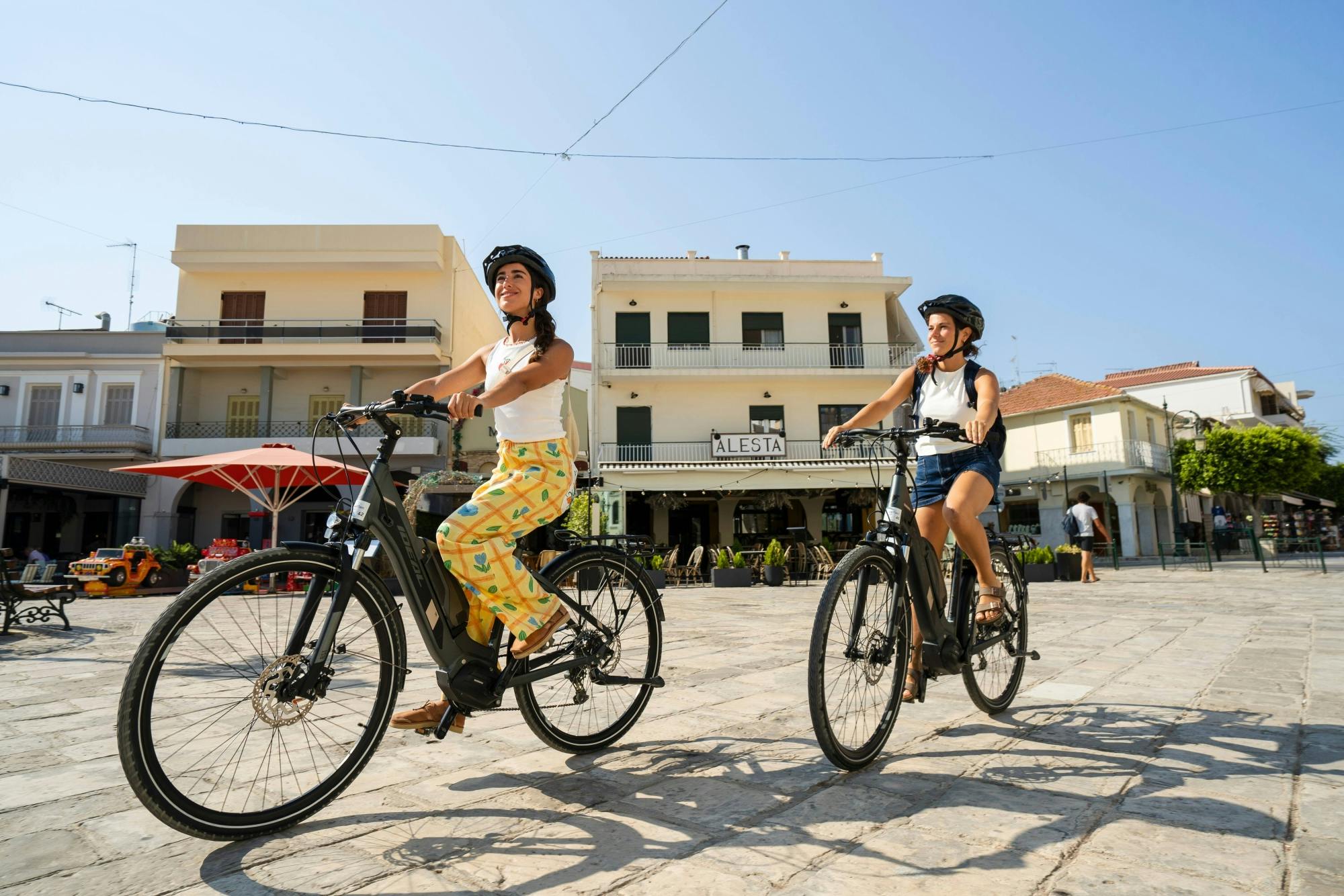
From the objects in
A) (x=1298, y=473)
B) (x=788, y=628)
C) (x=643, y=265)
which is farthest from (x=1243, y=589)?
(x=1298, y=473)

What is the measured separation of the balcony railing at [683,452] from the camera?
22375 millimetres

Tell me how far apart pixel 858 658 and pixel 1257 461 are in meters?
32.3

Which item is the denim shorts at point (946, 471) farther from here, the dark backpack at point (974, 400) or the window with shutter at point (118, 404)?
the window with shutter at point (118, 404)

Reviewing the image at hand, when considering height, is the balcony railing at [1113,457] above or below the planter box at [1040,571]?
above

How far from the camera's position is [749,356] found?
23.5 metres

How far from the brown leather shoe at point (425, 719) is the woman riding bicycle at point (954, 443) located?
5.18ft

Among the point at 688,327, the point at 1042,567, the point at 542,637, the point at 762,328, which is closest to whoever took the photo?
the point at 542,637

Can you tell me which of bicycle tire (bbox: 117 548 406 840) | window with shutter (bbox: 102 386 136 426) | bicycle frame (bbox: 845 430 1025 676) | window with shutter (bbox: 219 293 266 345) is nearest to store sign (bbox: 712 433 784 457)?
window with shutter (bbox: 219 293 266 345)

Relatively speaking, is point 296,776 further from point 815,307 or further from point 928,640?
point 815,307

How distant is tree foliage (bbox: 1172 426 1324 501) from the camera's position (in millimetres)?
27359

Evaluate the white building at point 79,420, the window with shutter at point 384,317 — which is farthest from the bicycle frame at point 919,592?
the white building at point 79,420

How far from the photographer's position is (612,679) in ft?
8.96

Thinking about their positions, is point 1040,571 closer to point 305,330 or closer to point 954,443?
point 954,443

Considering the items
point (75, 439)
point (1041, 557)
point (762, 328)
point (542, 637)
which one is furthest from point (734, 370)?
point (542, 637)
